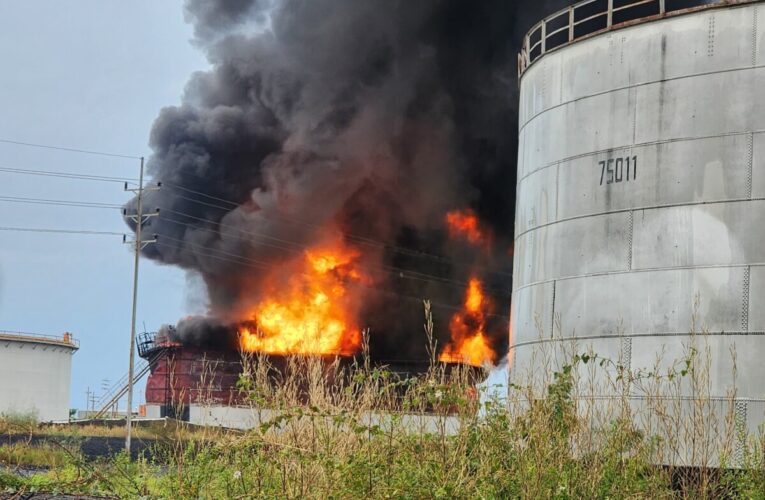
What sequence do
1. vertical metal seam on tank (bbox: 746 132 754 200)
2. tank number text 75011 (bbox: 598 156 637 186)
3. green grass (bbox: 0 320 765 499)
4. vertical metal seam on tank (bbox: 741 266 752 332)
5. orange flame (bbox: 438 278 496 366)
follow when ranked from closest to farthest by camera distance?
green grass (bbox: 0 320 765 499), vertical metal seam on tank (bbox: 741 266 752 332), vertical metal seam on tank (bbox: 746 132 754 200), tank number text 75011 (bbox: 598 156 637 186), orange flame (bbox: 438 278 496 366)

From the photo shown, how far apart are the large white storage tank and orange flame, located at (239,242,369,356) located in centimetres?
3586

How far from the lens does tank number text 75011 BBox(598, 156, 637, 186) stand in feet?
48.5

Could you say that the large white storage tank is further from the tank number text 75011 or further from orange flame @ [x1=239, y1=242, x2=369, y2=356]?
orange flame @ [x1=239, y1=242, x2=369, y2=356]

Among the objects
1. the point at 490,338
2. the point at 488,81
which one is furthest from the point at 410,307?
the point at 488,81

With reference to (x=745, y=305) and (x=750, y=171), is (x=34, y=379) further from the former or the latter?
(x=750, y=171)

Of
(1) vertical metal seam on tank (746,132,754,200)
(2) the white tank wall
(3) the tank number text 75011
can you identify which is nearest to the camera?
(1) vertical metal seam on tank (746,132,754,200)

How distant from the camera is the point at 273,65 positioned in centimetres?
5359

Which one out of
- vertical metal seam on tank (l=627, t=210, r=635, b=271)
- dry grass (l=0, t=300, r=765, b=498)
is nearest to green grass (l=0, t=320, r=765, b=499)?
dry grass (l=0, t=300, r=765, b=498)

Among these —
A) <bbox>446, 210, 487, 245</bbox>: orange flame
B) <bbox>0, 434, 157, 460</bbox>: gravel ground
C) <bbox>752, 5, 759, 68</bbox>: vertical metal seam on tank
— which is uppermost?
<bbox>446, 210, 487, 245</bbox>: orange flame

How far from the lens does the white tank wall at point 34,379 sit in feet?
196

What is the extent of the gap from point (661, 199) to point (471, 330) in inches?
1503

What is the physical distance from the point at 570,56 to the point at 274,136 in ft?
129

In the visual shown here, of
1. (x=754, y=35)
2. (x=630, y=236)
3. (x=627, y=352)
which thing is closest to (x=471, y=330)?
(x=630, y=236)

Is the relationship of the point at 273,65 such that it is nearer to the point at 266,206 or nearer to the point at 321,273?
the point at 266,206
